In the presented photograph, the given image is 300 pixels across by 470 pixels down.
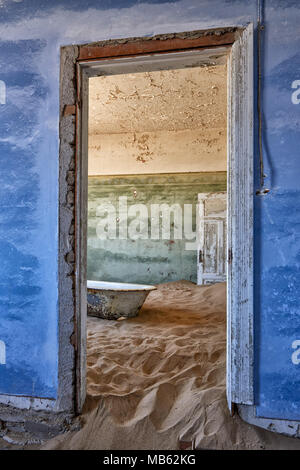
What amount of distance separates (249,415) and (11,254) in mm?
1831

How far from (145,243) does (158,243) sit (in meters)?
0.32

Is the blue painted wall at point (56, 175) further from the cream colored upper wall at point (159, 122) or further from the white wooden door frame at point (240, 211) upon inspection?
the cream colored upper wall at point (159, 122)

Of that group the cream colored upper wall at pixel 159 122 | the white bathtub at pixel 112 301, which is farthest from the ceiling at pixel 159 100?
the white bathtub at pixel 112 301

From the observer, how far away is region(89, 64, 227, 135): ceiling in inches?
156

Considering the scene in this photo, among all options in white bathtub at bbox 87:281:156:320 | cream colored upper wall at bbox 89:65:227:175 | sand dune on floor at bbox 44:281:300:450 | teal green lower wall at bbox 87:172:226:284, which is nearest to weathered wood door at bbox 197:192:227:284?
teal green lower wall at bbox 87:172:226:284

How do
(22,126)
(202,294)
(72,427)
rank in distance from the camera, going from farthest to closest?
(202,294)
(22,126)
(72,427)

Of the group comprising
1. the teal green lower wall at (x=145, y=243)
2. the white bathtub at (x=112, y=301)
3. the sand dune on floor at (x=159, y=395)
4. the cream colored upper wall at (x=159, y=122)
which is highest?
the cream colored upper wall at (x=159, y=122)

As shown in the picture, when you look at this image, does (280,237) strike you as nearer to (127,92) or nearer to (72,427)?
(72,427)

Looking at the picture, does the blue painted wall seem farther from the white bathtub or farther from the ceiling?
the white bathtub

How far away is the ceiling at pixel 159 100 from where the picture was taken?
3.96 metres

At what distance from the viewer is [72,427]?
1864mm

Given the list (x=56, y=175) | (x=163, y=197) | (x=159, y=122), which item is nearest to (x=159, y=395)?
(x=56, y=175)

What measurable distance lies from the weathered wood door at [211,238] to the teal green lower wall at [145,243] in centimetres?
22
